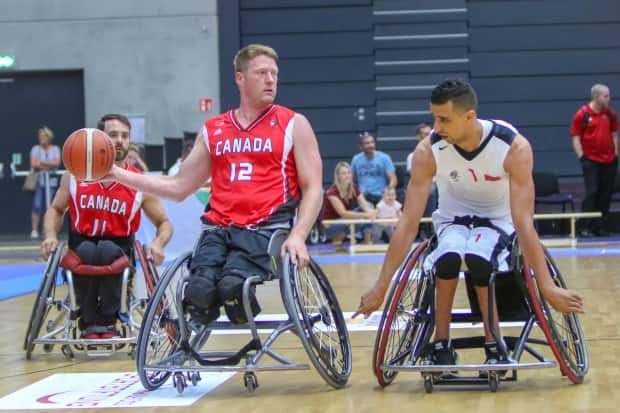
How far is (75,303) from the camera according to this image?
5.66 m

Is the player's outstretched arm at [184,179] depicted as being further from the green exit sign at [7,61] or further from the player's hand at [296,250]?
the green exit sign at [7,61]

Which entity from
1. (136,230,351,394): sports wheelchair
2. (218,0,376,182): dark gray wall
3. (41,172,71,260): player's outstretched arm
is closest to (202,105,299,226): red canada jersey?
(136,230,351,394): sports wheelchair


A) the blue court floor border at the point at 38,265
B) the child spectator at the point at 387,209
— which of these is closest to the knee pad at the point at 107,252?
the blue court floor border at the point at 38,265

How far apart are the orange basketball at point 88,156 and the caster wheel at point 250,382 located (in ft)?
3.03

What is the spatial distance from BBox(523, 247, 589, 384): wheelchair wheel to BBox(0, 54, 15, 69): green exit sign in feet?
45.4

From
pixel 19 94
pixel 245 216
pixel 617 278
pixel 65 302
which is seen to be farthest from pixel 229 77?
pixel 245 216

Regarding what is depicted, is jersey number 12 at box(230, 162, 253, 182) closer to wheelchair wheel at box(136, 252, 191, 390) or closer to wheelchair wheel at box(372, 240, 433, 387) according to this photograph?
wheelchair wheel at box(136, 252, 191, 390)

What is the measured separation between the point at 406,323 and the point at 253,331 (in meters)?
0.62

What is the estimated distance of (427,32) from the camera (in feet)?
54.3

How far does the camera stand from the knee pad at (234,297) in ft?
14.3

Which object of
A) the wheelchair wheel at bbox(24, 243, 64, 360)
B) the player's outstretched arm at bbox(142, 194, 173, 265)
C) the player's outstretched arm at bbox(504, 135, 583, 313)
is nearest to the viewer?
the player's outstretched arm at bbox(504, 135, 583, 313)

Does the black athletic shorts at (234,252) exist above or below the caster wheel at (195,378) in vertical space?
above

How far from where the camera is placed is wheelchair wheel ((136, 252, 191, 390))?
4.27 meters

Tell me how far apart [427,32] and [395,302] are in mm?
12626
